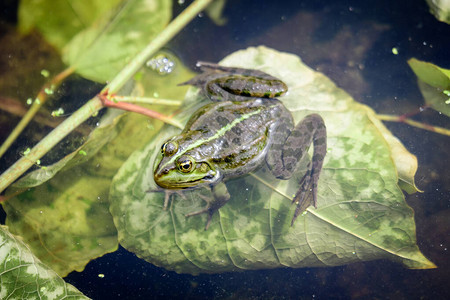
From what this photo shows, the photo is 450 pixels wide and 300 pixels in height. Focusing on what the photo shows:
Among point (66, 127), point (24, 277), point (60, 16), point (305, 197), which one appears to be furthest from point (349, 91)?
point (24, 277)

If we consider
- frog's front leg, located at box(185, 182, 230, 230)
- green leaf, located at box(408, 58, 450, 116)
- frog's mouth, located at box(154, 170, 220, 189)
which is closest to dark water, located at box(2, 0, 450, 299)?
green leaf, located at box(408, 58, 450, 116)

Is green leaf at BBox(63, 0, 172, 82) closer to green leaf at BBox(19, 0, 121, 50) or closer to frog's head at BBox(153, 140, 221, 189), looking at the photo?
green leaf at BBox(19, 0, 121, 50)

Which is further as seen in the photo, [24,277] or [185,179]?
[185,179]

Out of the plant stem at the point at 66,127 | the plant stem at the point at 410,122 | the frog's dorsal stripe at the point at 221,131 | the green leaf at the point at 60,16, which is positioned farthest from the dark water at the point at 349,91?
the frog's dorsal stripe at the point at 221,131

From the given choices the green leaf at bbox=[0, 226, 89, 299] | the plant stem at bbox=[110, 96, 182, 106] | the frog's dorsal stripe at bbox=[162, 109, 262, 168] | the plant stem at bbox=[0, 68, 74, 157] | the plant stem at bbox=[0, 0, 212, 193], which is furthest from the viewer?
the plant stem at bbox=[0, 68, 74, 157]

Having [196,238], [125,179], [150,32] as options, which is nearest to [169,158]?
[125,179]

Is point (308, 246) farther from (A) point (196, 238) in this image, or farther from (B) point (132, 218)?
(B) point (132, 218)

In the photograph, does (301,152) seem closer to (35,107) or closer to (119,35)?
(119,35)

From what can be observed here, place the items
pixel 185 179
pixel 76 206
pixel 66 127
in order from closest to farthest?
pixel 185 179, pixel 66 127, pixel 76 206

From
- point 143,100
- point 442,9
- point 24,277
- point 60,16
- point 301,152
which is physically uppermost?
point 60,16
